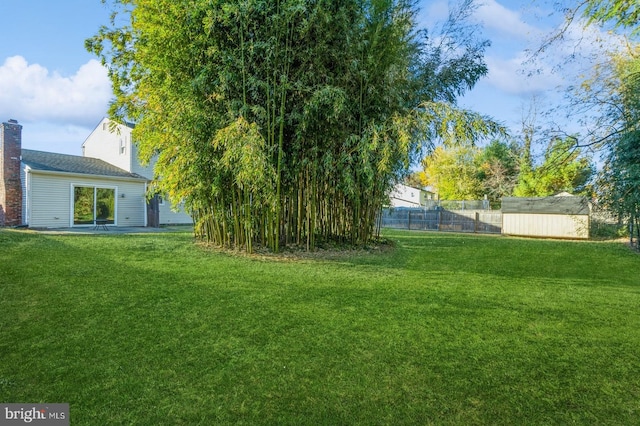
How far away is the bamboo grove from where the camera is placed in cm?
503

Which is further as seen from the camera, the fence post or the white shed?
the fence post

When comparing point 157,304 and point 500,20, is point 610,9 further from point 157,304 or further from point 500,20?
point 157,304

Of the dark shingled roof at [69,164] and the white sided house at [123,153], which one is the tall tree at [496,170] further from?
the dark shingled roof at [69,164]

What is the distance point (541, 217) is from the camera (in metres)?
12.0

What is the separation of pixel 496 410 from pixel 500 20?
697cm

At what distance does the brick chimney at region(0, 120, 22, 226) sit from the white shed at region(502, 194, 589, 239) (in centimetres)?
1555

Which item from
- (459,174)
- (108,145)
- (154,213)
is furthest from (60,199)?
(459,174)

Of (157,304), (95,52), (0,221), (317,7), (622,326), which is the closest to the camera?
(622,326)

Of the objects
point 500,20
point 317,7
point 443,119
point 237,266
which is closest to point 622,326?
point 443,119

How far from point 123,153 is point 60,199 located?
2915mm

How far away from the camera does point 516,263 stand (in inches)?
219

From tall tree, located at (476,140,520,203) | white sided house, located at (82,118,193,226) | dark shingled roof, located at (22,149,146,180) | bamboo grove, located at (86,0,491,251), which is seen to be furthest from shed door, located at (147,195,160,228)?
tall tree, located at (476,140,520,203)

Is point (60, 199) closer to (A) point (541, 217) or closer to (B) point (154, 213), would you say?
(B) point (154, 213)

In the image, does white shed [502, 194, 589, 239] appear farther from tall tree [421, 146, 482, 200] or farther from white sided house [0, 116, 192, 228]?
white sided house [0, 116, 192, 228]
